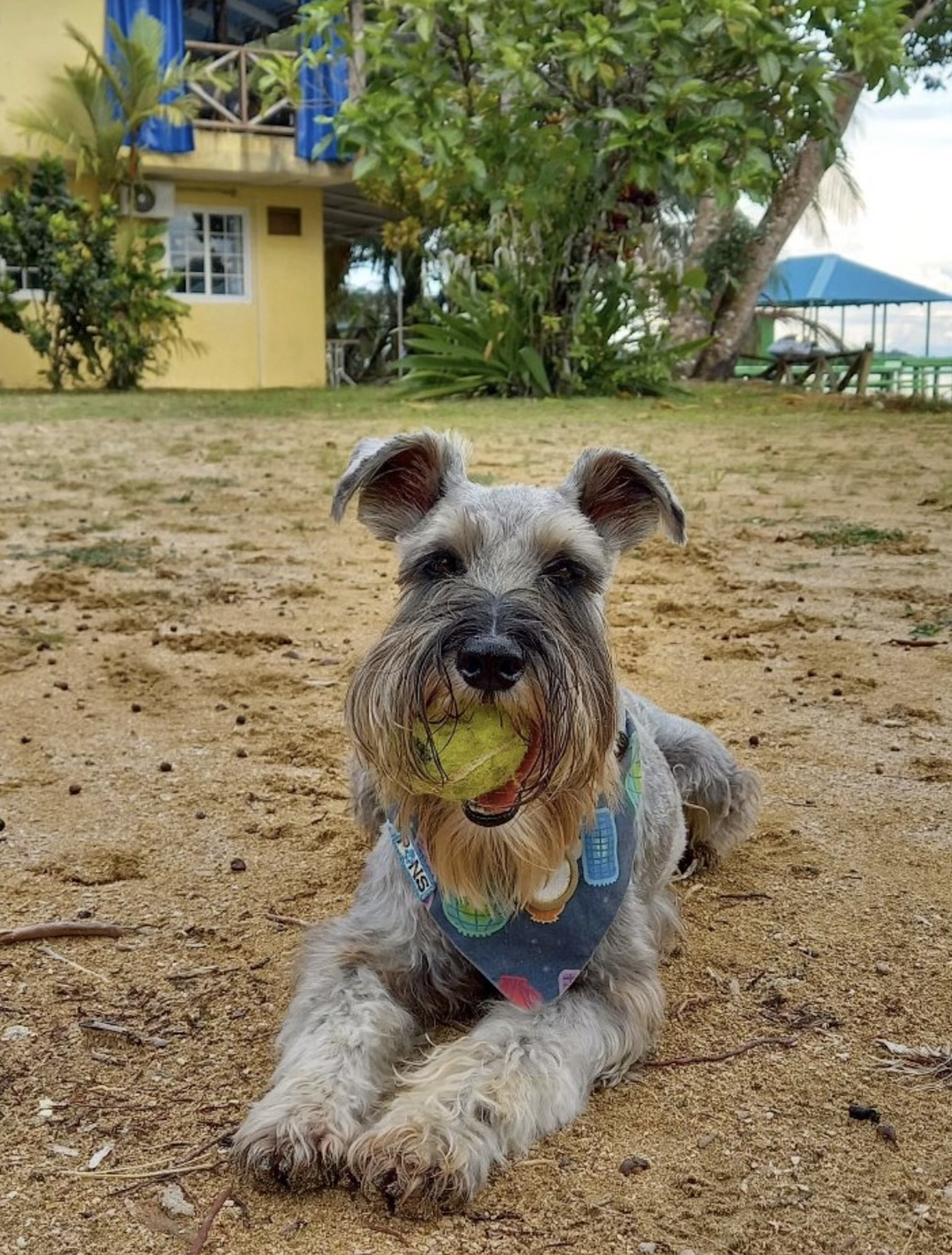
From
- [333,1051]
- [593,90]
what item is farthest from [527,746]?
[593,90]

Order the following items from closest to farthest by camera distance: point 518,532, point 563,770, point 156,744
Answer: point 563,770, point 518,532, point 156,744

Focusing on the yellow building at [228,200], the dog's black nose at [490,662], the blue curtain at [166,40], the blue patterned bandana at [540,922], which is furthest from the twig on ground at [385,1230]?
the blue curtain at [166,40]

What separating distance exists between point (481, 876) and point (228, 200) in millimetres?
24774

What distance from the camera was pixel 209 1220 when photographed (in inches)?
94.2

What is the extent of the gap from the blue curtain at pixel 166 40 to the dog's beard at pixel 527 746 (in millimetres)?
22554

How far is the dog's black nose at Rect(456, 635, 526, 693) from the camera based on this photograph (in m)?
2.71

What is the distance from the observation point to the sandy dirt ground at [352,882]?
2.46 m

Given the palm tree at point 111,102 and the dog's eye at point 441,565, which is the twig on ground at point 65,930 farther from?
the palm tree at point 111,102

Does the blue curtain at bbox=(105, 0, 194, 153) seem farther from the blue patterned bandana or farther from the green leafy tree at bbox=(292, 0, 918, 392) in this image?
the blue patterned bandana

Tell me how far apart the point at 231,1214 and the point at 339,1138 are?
0.25m

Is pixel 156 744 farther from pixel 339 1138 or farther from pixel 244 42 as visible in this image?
pixel 244 42

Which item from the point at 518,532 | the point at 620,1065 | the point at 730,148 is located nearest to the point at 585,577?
the point at 518,532

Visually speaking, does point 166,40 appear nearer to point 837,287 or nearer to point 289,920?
point 837,287

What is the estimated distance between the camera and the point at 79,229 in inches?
833
